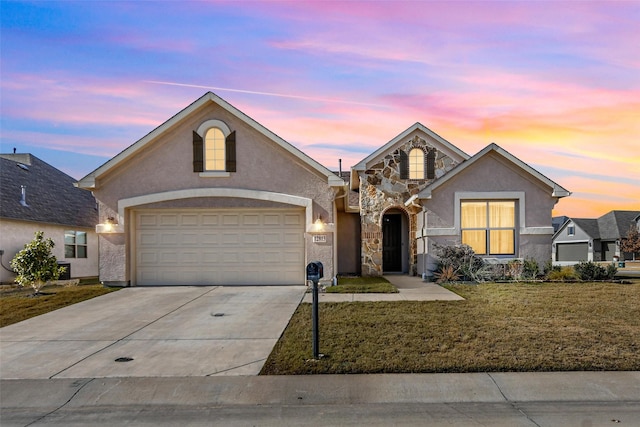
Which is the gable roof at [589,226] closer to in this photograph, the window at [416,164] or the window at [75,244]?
the window at [416,164]

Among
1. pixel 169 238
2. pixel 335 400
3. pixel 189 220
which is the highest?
pixel 189 220

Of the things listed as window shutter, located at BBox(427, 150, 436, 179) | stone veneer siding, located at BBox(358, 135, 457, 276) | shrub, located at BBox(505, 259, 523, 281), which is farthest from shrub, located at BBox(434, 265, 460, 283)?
window shutter, located at BBox(427, 150, 436, 179)

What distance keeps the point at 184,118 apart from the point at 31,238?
32.5 feet

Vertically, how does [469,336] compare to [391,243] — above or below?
below

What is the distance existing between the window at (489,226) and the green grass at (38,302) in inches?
445

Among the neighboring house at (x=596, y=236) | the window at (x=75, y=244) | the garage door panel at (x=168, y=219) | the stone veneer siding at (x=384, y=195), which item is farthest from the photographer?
the neighboring house at (x=596, y=236)

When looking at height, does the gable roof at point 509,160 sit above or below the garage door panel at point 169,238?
above

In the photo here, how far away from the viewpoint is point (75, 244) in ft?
73.9

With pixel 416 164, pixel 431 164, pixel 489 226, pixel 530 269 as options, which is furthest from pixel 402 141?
pixel 530 269

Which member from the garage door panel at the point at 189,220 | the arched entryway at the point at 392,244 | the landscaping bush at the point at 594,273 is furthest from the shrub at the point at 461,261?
the garage door panel at the point at 189,220

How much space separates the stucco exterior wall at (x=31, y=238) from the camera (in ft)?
59.5

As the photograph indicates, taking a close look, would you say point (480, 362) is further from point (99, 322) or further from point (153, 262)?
point (153, 262)

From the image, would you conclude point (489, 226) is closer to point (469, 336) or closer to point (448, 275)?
point (448, 275)

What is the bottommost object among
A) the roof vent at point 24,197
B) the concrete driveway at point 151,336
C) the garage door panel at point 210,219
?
the concrete driveway at point 151,336
